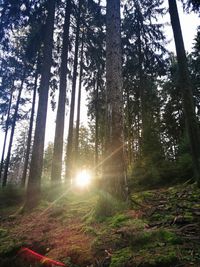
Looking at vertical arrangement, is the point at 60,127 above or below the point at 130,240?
above

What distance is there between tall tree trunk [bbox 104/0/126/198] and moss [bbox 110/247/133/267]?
2.32 m

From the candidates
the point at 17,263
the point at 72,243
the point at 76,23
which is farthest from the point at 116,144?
the point at 76,23

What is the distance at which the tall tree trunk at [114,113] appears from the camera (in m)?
5.20

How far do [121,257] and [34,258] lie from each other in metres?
1.61

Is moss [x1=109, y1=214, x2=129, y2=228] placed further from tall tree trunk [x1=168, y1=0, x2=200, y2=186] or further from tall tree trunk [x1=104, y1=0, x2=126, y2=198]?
tall tree trunk [x1=168, y1=0, x2=200, y2=186]

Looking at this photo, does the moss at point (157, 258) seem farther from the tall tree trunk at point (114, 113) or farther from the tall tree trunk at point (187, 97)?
the tall tree trunk at point (187, 97)

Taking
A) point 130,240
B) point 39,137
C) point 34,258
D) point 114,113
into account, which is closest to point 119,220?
point 130,240

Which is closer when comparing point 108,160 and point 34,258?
point 34,258

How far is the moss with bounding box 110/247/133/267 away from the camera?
240 cm

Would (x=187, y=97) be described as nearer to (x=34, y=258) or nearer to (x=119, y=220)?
(x=119, y=220)

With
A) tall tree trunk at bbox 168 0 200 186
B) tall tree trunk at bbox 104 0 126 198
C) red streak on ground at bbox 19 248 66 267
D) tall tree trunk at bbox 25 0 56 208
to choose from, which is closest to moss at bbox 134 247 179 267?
red streak on ground at bbox 19 248 66 267

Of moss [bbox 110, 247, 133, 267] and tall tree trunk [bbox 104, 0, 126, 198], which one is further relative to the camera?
tall tree trunk [bbox 104, 0, 126, 198]

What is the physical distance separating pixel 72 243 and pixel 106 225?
2.43ft

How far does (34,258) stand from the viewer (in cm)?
331
